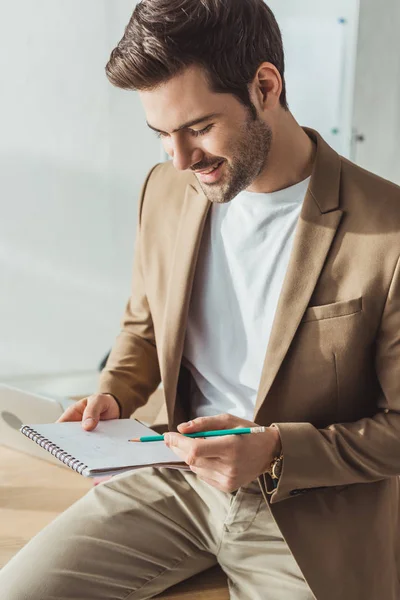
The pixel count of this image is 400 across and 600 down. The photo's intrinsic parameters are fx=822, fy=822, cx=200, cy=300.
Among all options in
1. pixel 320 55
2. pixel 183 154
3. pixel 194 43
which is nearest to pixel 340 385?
pixel 183 154

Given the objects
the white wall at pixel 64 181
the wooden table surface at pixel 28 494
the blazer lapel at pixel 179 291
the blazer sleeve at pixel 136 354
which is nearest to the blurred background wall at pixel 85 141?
the white wall at pixel 64 181

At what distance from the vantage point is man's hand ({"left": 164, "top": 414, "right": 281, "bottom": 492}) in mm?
1162

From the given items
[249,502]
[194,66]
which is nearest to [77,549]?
[249,502]

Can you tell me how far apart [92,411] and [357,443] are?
46 cm

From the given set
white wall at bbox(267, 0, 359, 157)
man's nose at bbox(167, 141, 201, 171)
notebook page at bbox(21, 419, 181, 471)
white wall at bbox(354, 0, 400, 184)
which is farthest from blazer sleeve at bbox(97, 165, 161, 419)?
white wall at bbox(354, 0, 400, 184)

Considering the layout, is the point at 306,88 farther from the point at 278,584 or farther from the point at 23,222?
the point at 278,584

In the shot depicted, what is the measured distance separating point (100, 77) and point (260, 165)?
6.01 feet

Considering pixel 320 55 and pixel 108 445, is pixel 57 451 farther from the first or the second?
pixel 320 55

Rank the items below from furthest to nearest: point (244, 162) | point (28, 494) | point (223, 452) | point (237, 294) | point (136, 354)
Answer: point (28, 494)
point (136, 354)
point (237, 294)
point (244, 162)
point (223, 452)

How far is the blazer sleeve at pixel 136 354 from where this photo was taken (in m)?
1.61

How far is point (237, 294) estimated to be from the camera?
1.49 metres

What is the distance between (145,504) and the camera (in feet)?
4.79

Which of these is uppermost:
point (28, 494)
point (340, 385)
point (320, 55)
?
point (320, 55)

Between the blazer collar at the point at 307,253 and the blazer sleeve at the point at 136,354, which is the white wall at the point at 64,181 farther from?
the blazer collar at the point at 307,253
